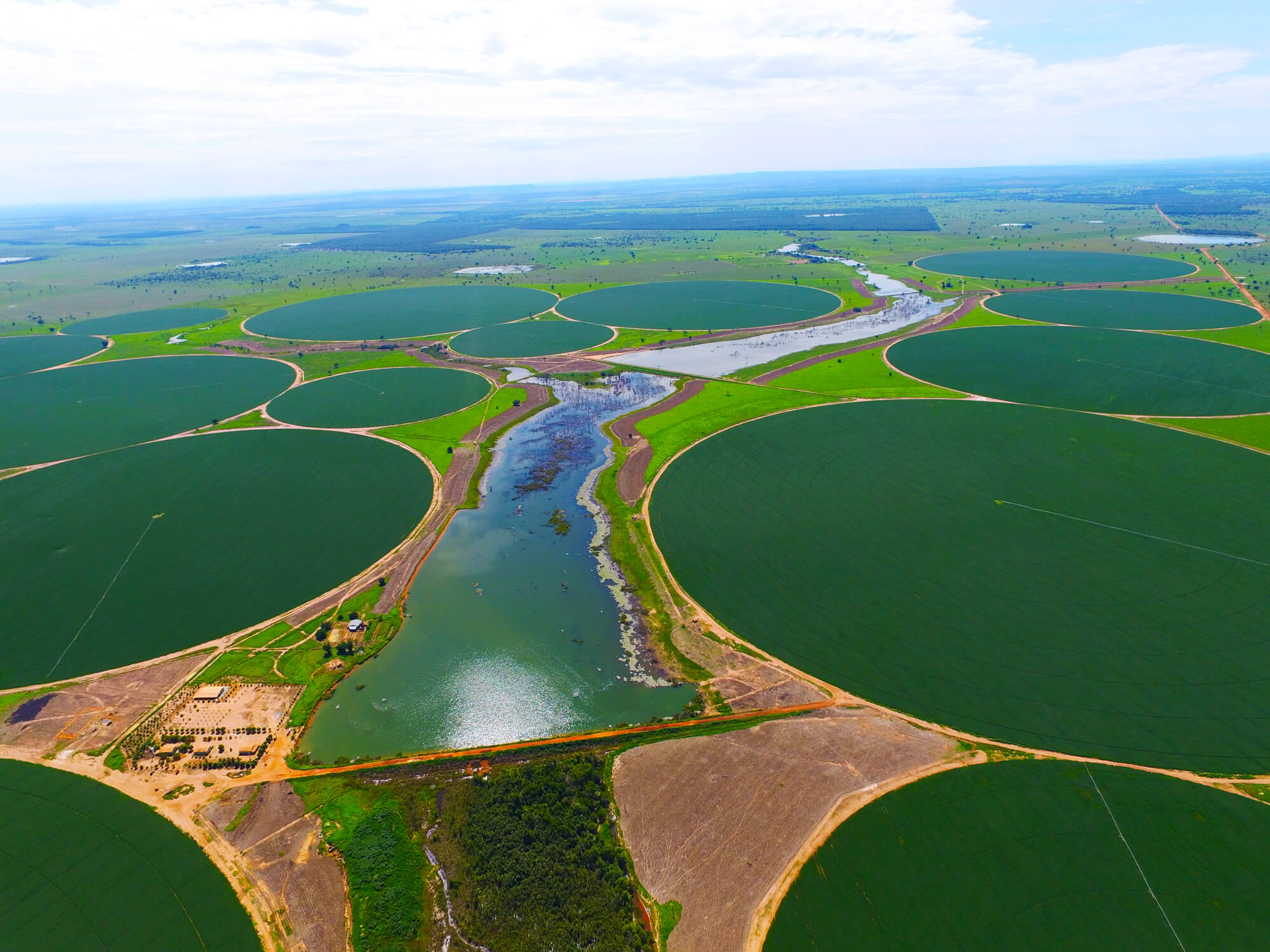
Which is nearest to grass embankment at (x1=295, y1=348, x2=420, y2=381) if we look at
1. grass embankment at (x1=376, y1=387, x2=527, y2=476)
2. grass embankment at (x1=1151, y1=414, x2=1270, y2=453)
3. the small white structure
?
grass embankment at (x1=376, y1=387, x2=527, y2=476)

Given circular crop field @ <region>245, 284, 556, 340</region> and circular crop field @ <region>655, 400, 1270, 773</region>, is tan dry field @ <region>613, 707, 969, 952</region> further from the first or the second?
circular crop field @ <region>245, 284, 556, 340</region>

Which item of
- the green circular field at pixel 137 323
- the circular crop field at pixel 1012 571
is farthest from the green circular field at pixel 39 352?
the circular crop field at pixel 1012 571

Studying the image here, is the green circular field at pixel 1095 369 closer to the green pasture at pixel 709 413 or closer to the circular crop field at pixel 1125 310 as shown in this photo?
the circular crop field at pixel 1125 310

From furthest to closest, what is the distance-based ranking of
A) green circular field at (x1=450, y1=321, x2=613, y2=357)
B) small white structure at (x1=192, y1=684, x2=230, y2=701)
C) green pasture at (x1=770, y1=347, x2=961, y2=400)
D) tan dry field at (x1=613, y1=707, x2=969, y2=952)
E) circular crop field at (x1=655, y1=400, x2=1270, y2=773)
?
green circular field at (x1=450, y1=321, x2=613, y2=357) → green pasture at (x1=770, y1=347, x2=961, y2=400) → small white structure at (x1=192, y1=684, x2=230, y2=701) → circular crop field at (x1=655, y1=400, x2=1270, y2=773) → tan dry field at (x1=613, y1=707, x2=969, y2=952)

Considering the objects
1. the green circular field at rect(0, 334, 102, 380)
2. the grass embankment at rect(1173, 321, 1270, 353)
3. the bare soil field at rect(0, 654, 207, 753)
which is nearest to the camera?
the bare soil field at rect(0, 654, 207, 753)

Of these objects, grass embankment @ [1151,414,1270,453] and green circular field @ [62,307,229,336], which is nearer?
grass embankment @ [1151,414,1270,453]

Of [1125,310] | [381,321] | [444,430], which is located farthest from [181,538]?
[1125,310]

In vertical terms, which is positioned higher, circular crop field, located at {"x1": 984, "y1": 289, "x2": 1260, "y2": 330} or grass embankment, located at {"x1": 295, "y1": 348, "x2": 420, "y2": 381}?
circular crop field, located at {"x1": 984, "y1": 289, "x2": 1260, "y2": 330}
